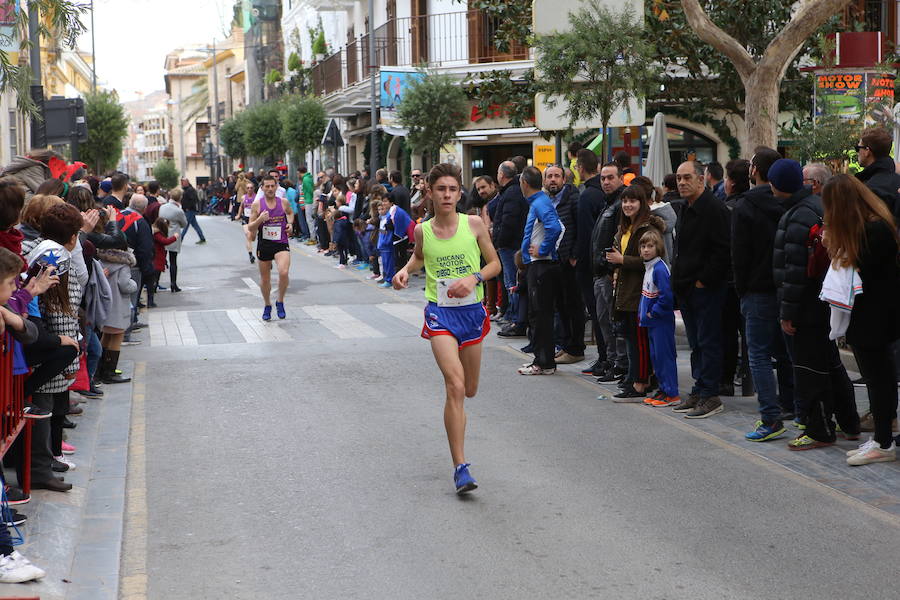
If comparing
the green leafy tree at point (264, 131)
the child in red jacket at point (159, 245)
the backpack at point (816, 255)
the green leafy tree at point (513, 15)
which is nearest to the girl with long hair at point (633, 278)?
the backpack at point (816, 255)

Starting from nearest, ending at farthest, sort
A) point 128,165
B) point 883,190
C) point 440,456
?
point 440,456
point 883,190
point 128,165

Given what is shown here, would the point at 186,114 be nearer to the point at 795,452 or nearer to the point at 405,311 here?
the point at 405,311

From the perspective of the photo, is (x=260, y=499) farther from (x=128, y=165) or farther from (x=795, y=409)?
(x=128, y=165)

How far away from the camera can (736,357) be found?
393 inches

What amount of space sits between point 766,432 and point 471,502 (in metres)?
2.70

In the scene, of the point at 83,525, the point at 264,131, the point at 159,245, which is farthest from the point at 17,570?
the point at 264,131

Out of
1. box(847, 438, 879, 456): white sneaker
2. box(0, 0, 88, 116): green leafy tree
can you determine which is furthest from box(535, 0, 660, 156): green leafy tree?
box(847, 438, 879, 456): white sneaker

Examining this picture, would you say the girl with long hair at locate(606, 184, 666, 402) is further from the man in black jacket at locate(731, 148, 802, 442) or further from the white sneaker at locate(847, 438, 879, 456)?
the white sneaker at locate(847, 438, 879, 456)

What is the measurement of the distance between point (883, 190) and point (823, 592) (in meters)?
4.22

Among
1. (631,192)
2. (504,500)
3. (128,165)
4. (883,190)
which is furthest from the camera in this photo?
(128,165)

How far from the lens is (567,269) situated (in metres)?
11.8

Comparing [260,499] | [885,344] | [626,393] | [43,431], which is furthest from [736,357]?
[43,431]

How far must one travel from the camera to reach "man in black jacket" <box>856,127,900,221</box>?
849cm

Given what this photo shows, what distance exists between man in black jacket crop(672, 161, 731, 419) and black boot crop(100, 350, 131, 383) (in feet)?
17.8
